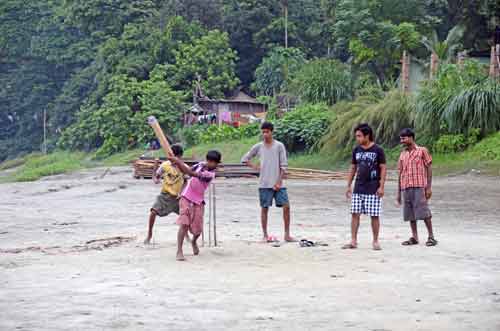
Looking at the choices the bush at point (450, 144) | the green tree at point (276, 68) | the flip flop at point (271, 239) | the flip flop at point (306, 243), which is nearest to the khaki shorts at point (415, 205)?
the flip flop at point (306, 243)

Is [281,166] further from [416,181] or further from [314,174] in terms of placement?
[314,174]

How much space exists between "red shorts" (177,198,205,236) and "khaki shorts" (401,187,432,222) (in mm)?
2789

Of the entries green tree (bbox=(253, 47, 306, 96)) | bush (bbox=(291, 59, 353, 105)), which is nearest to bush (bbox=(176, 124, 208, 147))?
green tree (bbox=(253, 47, 306, 96))

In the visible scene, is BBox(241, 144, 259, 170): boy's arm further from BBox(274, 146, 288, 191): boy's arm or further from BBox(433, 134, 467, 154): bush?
BBox(433, 134, 467, 154): bush

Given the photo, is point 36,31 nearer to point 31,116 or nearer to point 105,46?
point 31,116

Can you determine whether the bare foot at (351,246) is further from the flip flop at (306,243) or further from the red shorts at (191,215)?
the red shorts at (191,215)

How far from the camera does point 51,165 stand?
43.8 m

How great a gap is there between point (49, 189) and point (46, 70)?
42.8 meters

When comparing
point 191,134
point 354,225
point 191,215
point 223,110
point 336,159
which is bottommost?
point 336,159

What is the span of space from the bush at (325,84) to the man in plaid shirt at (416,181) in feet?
81.0

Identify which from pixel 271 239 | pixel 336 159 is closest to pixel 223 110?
pixel 336 159

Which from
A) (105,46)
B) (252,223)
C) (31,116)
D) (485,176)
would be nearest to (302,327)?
(252,223)

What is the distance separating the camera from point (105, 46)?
54.6 m

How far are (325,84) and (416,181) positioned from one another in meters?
25.3
